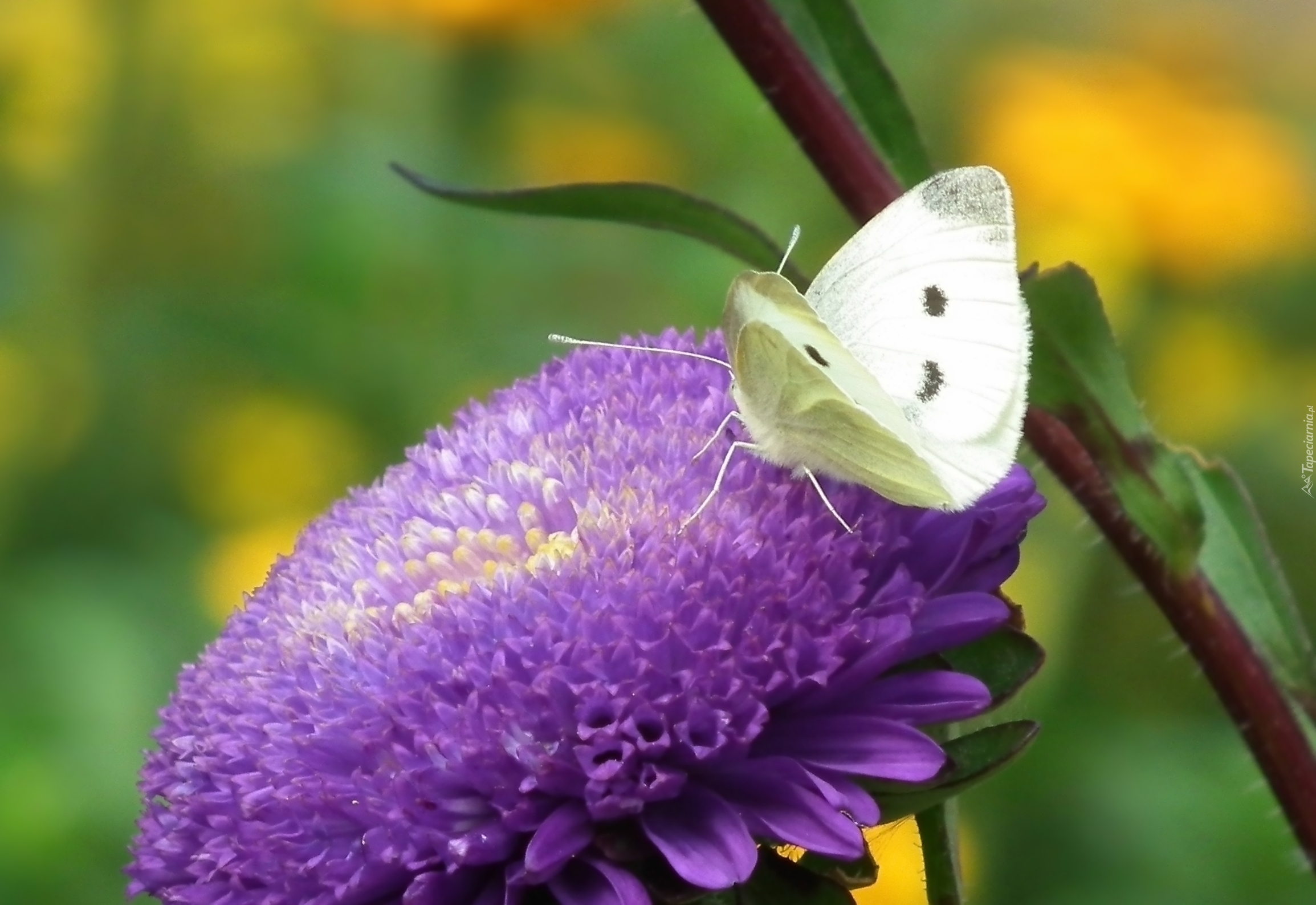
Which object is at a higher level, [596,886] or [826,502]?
[826,502]

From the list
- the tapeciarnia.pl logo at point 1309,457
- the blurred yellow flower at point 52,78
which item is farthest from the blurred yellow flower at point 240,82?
the tapeciarnia.pl logo at point 1309,457

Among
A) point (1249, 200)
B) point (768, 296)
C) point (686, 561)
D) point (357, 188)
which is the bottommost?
point (686, 561)

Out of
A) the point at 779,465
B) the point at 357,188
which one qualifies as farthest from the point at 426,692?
the point at 357,188

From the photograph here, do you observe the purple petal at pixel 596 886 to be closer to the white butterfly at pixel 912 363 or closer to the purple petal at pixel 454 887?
the purple petal at pixel 454 887

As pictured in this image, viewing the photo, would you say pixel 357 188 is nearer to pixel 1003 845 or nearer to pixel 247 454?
pixel 247 454

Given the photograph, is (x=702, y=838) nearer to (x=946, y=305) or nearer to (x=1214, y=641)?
(x=946, y=305)

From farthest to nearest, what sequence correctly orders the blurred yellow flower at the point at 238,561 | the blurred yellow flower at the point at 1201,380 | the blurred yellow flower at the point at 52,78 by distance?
1. the blurred yellow flower at the point at 52,78
2. the blurred yellow flower at the point at 1201,380
3. the blurred yellow flower at the point at 238,561

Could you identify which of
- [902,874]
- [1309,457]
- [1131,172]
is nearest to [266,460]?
[902,874]
